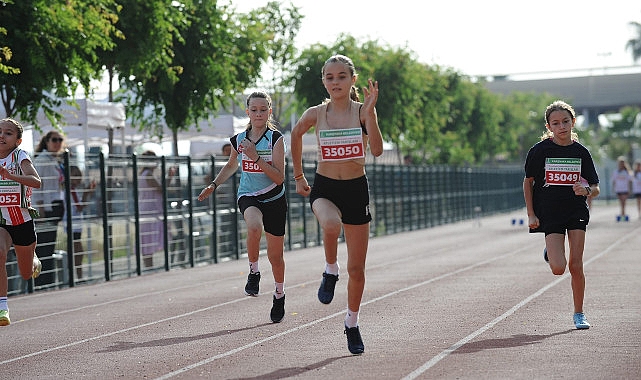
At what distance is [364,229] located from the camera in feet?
31.2

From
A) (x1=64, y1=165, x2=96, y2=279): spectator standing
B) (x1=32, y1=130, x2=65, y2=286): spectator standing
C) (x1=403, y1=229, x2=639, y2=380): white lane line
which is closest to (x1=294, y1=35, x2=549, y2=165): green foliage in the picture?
(x1=64, y1=165, x2=96, y2=279): spectator standing

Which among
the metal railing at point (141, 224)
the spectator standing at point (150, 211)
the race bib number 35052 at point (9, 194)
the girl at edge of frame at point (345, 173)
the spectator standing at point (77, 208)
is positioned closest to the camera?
the girl at edge of frame at point (345, 173)

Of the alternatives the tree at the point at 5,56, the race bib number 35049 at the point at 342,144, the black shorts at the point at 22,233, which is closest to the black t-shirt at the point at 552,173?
the race bib number 35049 at the point at 342,144

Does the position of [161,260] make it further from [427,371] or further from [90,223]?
[427,371]

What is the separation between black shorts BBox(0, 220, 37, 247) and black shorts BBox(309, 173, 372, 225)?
4177 millimetres

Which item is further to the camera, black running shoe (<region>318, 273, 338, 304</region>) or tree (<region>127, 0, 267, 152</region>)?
tree (<region>127, 0, 267, 152</region>)

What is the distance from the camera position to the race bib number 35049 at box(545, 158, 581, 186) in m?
11.4

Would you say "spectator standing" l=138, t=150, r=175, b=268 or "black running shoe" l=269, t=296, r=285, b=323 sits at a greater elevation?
"spectator standing" l=138, t=150, r=175, b=268

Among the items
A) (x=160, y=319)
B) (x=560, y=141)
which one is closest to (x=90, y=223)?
(x=160, y=319)

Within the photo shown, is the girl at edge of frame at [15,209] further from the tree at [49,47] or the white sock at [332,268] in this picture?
the tree at [49,47]

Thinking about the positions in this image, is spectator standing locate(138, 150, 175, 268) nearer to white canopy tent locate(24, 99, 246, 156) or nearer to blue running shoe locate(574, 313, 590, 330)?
white canopy tent locate(24, 99, 246, 156)

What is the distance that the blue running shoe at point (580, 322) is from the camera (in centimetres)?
1109

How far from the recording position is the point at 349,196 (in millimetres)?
9547

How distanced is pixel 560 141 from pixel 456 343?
2261mm
